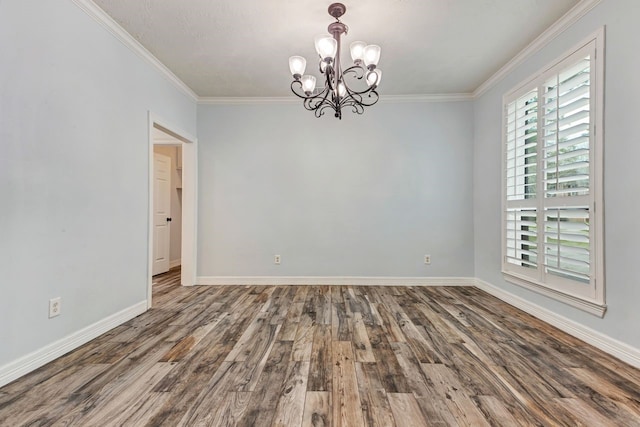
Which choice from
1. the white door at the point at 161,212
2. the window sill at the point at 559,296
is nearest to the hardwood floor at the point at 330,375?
the window sill at the point at 559,296

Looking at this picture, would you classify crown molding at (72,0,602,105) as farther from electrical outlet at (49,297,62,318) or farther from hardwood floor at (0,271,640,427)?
hardwood floor at (0,271,640,427)

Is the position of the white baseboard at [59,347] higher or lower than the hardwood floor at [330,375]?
higher

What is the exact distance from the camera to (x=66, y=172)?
2.10m

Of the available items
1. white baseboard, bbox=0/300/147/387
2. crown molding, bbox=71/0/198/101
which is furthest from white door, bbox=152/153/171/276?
white baseboard, bbox=0/300/147/387

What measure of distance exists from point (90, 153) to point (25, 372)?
156cm

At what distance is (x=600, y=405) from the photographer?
1.52 metres

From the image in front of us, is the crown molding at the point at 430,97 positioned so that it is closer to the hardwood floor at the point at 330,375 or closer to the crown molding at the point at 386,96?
the crown molding at the point at 386,96

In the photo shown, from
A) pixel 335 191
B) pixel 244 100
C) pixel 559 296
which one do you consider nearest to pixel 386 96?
pixel 335 191

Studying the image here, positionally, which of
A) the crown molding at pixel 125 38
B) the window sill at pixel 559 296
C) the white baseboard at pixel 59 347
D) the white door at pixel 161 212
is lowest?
the white baseboard at pixel 59 347

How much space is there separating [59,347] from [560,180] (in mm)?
4129

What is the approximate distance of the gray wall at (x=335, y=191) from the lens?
4.09 meters

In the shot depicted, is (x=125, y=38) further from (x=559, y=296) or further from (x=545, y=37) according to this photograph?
(x=559, y=296)

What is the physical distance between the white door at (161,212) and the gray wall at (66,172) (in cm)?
203

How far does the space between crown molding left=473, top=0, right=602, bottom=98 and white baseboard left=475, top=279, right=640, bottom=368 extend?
249 centimetres
